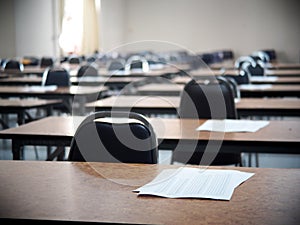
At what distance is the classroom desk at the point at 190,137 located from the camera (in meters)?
2.46

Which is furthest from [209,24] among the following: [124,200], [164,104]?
[124,200]

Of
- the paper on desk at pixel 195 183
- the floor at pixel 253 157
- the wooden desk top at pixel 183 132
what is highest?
the paper on desk at pixel 195 183

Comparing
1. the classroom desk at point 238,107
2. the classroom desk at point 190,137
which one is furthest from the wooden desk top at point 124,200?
the classroom desk at point 238,107

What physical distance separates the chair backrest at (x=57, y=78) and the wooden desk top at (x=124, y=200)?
4.34 metres

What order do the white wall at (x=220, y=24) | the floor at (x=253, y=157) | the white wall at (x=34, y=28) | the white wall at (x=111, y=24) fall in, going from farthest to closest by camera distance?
1. the white wall at (x=220, y=24)
2. the white wall at (x=111, y=24)
3. the white wall at (x=34, y=28)
4. the floor at (x=253, y=157)

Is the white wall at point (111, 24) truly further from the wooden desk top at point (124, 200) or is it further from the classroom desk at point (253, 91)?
the wooden desk top at point (124, 200)

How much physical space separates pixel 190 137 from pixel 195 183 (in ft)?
3.17

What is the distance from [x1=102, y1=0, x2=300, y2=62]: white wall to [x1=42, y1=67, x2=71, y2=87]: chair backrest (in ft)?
28.6

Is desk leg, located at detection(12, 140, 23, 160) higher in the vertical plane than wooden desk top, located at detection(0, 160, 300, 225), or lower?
lower

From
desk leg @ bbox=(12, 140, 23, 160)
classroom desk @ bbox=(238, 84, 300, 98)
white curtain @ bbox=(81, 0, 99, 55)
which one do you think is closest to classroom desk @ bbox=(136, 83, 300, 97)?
classroom desk @ bbox=(238, 84, 300, 98)

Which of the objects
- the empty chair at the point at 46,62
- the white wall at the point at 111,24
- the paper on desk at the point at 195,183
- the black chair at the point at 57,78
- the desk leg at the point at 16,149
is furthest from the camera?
the white wall at the point at 111,24

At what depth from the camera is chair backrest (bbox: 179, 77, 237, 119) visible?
343cm

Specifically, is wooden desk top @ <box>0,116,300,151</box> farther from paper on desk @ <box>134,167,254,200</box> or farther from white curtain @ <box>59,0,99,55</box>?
white curtain @ <box>59,0,99,55</box>

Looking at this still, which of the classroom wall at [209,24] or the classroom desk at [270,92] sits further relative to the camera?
the classroom wall at [209,24]
